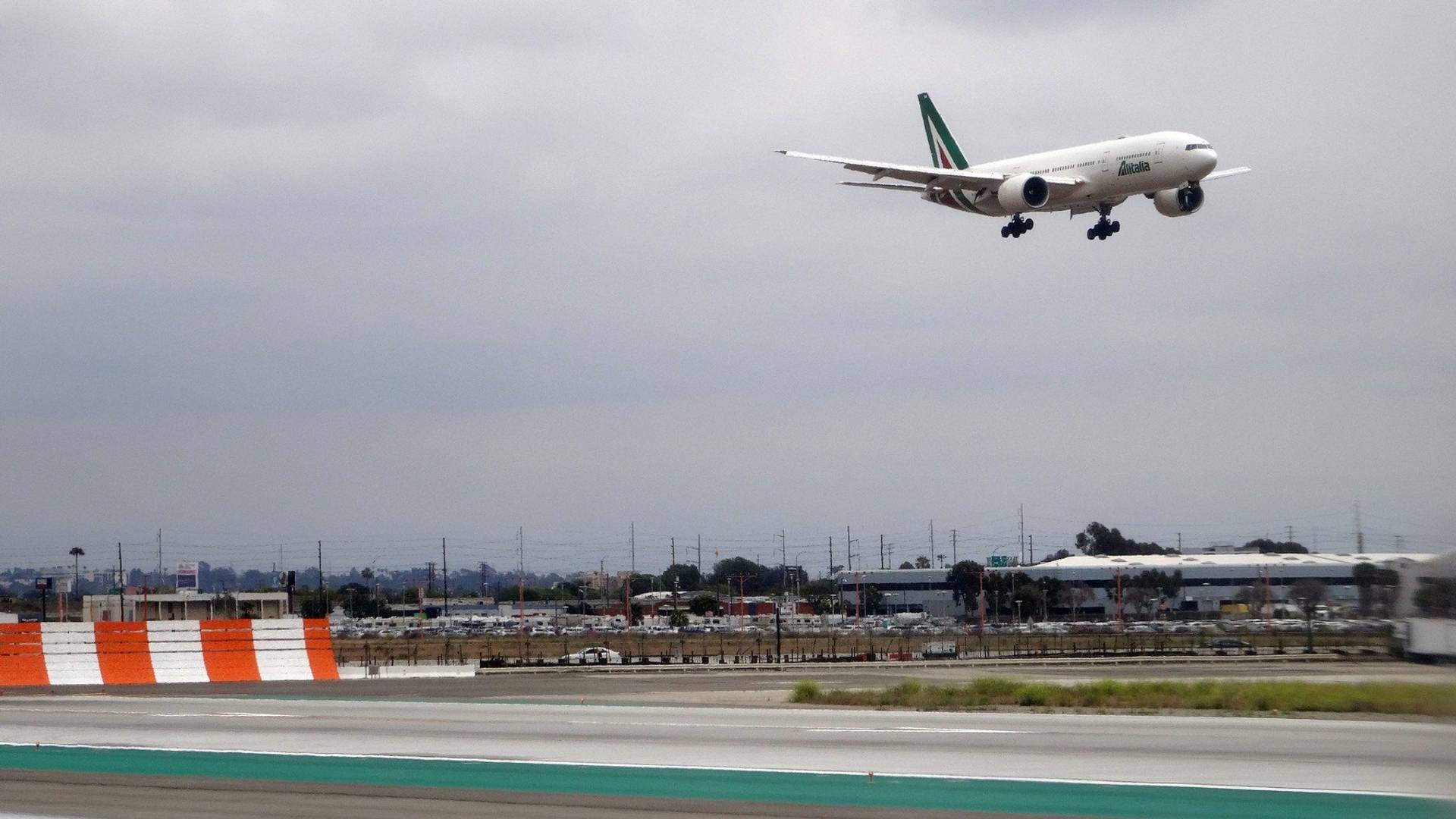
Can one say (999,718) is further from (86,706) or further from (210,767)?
(86,706)

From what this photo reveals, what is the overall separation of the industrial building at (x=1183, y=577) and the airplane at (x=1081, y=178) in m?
11.0

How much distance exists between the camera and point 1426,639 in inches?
177

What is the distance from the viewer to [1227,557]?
123ft

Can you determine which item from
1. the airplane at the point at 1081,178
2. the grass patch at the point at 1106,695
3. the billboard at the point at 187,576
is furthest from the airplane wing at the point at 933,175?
the billboard at the point at 187,576

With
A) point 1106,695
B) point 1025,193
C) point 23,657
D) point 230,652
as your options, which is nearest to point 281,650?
point 230,652

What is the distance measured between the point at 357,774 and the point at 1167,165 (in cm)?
3459

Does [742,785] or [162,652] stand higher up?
[162,652]

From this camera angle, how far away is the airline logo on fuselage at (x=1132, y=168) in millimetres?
42656

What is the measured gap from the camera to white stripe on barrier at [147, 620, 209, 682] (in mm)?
28266

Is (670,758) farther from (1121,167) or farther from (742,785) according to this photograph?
(1121,167)

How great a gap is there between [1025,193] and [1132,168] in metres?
3.25

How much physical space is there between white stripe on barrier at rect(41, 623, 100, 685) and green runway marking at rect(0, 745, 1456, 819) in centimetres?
1242

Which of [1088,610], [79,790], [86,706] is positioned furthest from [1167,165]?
[1088,610]

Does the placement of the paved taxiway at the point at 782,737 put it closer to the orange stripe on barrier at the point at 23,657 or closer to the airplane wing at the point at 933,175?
the orange stripe on barrier at the point at 23,657
